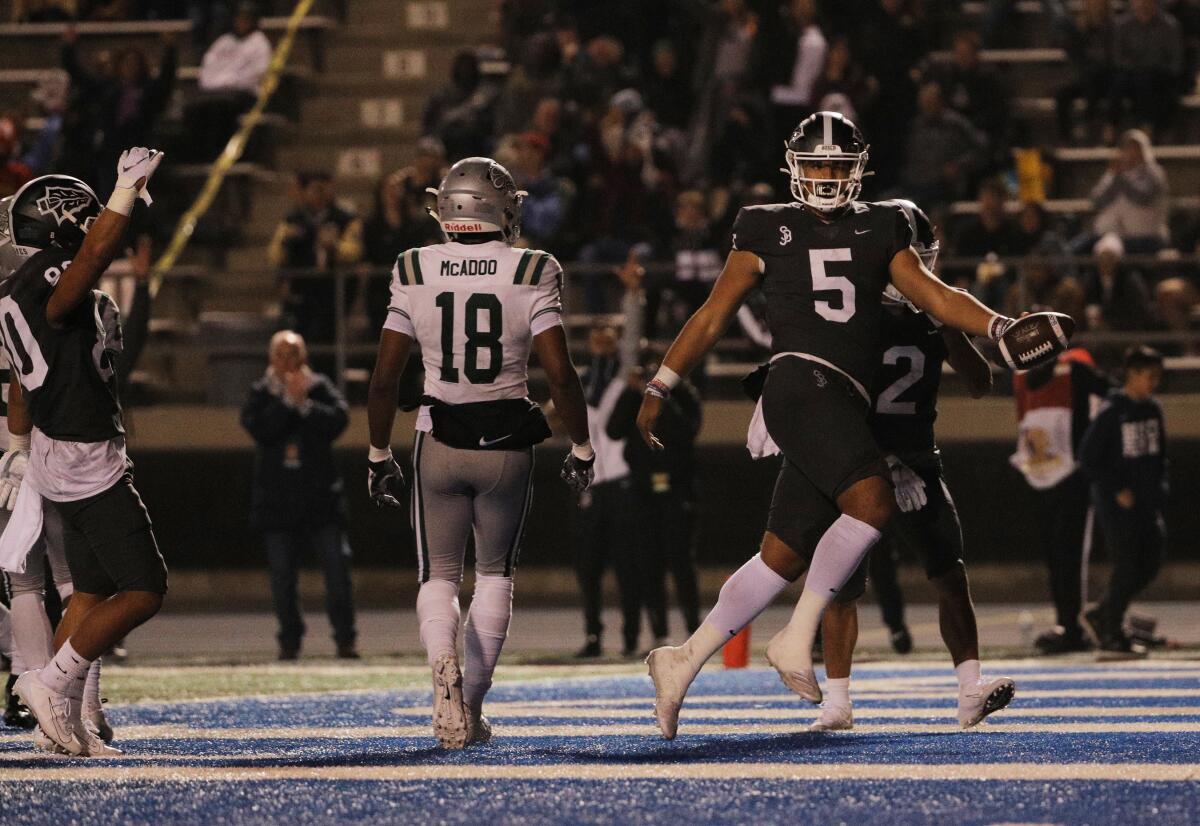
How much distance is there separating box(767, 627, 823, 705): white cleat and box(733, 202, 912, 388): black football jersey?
0.89m

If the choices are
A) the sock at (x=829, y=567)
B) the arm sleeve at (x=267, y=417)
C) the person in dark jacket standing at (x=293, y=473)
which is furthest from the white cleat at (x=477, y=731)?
the arm sleeve at (x=267, y=417)

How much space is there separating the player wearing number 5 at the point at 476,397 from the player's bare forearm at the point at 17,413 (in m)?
1.20

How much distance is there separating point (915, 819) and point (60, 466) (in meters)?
3.23

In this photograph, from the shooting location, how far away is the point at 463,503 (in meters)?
7.62

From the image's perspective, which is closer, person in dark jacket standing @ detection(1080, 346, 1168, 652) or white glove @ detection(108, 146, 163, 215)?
white glove @ detection(108, 146, 163, 215)

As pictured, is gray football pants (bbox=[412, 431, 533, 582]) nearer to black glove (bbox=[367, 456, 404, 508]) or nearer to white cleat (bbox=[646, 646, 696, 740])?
black glove (bbox=[367, 456, 404, 508])

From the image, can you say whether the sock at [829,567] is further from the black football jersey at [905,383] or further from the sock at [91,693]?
the sock at [91,693]

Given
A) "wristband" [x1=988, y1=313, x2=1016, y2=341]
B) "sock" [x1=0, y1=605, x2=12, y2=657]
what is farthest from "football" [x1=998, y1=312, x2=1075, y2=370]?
"sock" [x1=0, y1=605, x2=12, y2=657]

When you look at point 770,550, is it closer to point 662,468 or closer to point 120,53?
point 662,468

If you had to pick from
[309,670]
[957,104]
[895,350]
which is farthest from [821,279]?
[957,104]

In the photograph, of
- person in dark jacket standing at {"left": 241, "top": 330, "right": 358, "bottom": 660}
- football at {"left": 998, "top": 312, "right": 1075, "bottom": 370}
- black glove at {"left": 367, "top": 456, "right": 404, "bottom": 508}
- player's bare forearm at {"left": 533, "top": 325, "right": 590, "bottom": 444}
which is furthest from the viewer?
person in dark jacket standing at {"left": 241, "top": 330, "right": 358, "bottom": 660}

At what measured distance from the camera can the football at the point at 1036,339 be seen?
684 centimetres

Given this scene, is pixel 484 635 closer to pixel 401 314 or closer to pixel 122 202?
pixel 401 314

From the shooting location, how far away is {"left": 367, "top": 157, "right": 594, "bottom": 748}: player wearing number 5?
7.52 m
